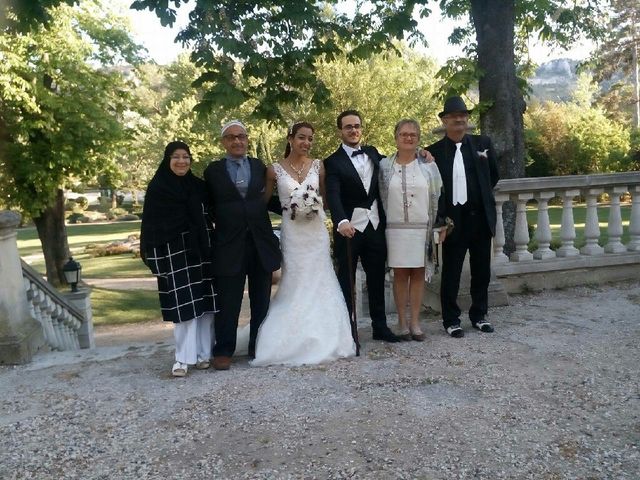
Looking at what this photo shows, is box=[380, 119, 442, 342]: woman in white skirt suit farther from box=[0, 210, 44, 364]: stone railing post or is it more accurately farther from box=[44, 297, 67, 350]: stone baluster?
box=[44, 297, 67, 350]: stone baluster

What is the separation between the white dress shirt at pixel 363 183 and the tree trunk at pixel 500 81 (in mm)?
3541

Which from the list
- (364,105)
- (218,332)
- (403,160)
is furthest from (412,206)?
(364,105)

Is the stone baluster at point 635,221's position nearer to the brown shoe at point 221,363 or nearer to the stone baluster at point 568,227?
the stone baluster at point 568,227

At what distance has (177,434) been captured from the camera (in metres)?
3.37

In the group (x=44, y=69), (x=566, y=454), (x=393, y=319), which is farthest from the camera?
(x=44, y=69)

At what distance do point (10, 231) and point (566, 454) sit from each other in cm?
457

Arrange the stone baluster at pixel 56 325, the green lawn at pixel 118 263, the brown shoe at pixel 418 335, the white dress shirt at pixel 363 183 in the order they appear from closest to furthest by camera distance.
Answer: the white dress shirt at pixel 363 183 < the brown shoe at pixel 418 335 < the stone baluster at pixel 56 325 < the green lawn at pixel 118 263

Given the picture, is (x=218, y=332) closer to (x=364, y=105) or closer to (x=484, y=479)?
(x=484, y=479)

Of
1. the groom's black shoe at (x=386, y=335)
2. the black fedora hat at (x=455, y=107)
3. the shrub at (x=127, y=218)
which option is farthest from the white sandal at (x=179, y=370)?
the shrub at (x=127, y=218)

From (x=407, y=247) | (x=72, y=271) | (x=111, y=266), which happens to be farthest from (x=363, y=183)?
(x=111, y=266)

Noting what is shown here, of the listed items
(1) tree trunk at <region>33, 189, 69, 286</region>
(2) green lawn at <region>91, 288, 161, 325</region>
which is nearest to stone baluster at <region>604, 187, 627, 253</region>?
(2) green lawn at <region>91, 288, 161, 325</region>

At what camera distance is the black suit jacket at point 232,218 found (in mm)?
4453

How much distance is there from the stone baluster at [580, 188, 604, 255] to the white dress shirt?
3297mm

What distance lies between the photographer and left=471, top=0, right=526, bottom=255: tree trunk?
7648 mm
